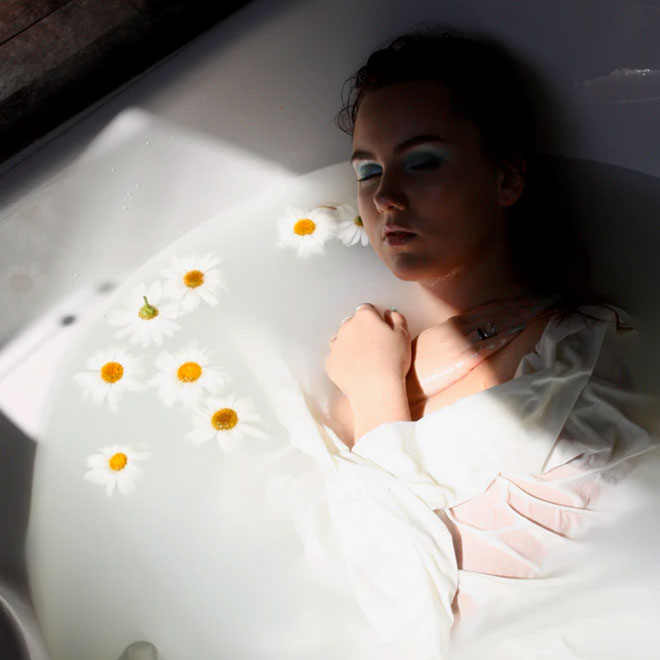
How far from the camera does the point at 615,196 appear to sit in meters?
1.41

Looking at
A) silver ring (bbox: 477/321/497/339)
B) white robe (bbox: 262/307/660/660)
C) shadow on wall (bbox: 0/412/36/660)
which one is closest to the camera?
white robe (bbox: 262/307/660/660)

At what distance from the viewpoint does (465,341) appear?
50.1 inches

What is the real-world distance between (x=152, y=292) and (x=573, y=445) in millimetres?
725

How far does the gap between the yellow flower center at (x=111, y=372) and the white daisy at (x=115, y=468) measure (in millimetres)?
118

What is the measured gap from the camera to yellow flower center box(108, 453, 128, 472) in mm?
1305

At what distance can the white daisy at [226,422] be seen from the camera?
4.34ft

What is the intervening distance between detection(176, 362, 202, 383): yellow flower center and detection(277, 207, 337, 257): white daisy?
0.87 feet

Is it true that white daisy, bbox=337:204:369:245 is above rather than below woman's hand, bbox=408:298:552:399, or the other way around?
above

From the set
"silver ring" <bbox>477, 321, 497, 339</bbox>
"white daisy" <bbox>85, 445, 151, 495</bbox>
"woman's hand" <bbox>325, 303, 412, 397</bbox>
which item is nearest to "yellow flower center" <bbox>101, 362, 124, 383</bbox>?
"white daisy" <bbox>85, 445, 151, 495</bbox>

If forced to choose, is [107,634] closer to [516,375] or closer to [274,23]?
[516,375]

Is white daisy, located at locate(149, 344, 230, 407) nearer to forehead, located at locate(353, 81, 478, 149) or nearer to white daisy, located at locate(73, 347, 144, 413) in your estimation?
white daisy, located at locate(73, 347, 144, 413)

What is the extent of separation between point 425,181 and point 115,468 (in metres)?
0.61

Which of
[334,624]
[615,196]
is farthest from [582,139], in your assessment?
[334,624]

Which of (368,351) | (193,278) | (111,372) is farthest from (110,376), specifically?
(368,351)
